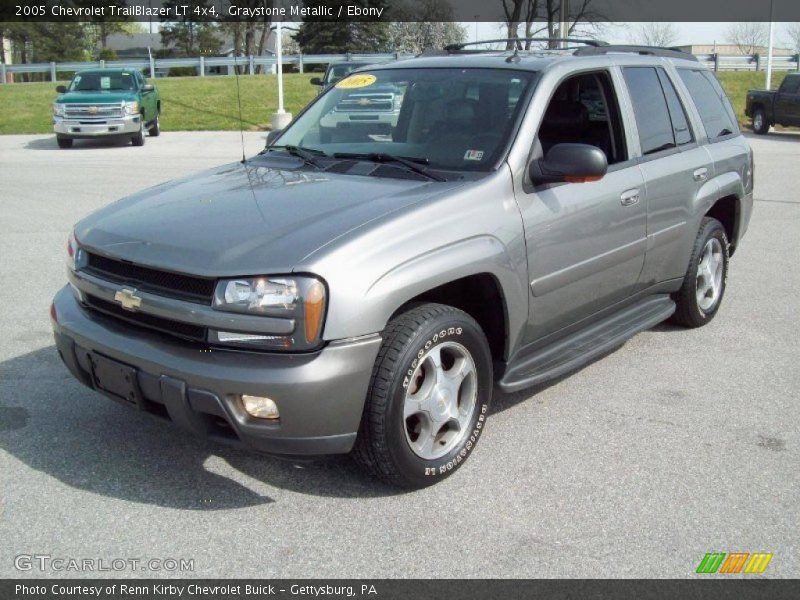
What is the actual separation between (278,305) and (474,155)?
1.48 m

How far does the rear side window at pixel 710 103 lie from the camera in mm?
5957

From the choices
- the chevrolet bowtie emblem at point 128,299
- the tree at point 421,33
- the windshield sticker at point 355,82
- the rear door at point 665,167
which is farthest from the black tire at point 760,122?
the tree at point 421,33

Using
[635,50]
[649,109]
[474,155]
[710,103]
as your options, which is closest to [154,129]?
Result: [710,103]

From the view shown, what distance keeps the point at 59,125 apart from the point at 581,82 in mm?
16882

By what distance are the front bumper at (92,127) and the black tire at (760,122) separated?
17061mm

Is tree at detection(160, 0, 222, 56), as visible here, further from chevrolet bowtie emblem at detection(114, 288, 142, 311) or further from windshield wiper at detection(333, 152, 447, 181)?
chevrolet bowtie emblem at detection(114, 288, 142, 311)

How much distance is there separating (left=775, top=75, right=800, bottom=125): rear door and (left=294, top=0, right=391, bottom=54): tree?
32.8 m

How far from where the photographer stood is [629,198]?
15.9 ft

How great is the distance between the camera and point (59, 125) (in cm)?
1922

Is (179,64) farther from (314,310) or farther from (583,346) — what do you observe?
(314,310)

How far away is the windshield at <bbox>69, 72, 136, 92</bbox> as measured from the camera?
1995cm

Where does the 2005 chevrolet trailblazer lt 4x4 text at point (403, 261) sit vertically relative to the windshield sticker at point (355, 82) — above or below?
below

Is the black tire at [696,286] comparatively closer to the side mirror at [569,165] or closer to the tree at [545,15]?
the side mirror at [569,165]
